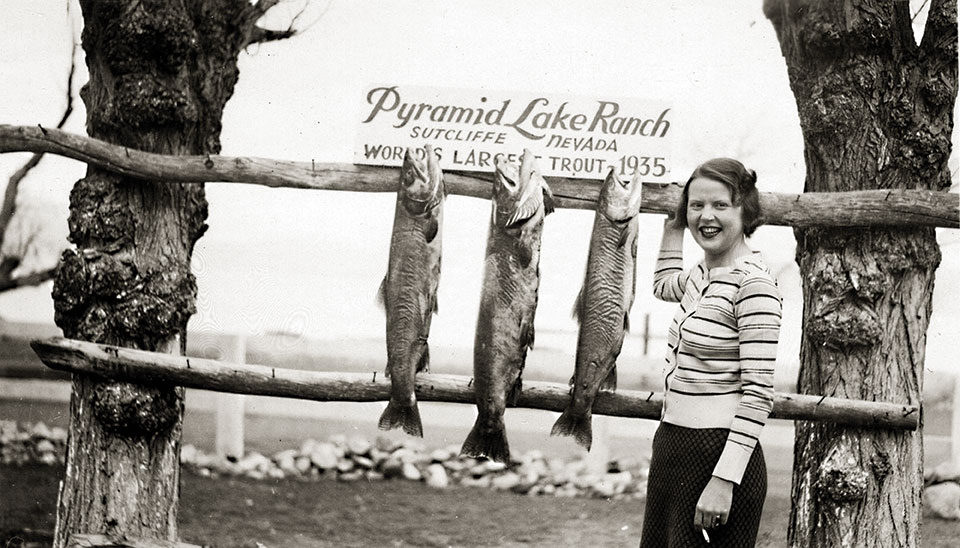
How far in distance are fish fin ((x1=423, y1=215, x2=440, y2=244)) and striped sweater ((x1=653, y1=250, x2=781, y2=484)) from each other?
4.12ft

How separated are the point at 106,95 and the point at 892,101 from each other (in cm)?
330

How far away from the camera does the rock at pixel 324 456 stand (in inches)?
158

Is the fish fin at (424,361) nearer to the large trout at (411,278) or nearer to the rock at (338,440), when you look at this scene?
the large trout at (411,278)

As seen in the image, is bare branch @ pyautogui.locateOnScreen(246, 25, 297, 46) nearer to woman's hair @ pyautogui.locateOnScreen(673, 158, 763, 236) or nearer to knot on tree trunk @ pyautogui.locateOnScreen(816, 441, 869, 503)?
woman's hair @ pyautogui.locateOnScreen(673, 158, 763, 236)

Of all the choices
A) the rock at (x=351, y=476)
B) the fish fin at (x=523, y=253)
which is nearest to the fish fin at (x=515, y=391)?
the fish fin at (x=523, y=253)

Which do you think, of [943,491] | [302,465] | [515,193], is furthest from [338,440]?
[943,491]

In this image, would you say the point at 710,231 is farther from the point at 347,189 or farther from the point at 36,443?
the point at 36,443

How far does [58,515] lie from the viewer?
391cm

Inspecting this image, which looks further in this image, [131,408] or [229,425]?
[229,425]

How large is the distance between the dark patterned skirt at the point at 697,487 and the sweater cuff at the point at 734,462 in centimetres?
→ 9

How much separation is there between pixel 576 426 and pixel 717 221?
52.6 inches

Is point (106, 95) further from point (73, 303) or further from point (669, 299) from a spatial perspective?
point (669, 299)

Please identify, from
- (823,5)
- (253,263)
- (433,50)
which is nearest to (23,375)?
(253,263)

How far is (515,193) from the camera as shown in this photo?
3754mm
